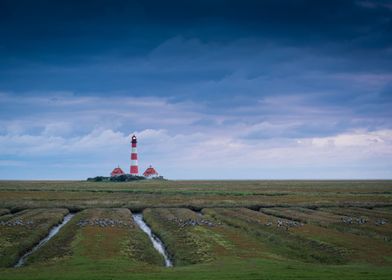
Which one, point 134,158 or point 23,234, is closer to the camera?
point 23,234

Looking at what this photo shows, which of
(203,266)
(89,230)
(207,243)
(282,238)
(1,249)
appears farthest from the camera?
(89,230)

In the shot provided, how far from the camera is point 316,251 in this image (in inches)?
1358

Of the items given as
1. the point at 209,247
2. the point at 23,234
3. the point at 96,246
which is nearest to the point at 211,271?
the point at 209,247

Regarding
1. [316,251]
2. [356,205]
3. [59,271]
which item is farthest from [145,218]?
[356,205]

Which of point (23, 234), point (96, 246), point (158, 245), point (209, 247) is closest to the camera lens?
point (209, 247)

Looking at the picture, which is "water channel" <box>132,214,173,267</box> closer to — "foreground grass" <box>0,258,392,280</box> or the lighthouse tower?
"foreground grass" <box>0,258,392,280</box>

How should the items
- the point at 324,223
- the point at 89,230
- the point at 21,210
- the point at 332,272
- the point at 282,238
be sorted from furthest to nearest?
the point at 21,210
the point at 324,223
the point at 89,230
the point at 282,238
the point at 332,272

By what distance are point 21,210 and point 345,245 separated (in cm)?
5255

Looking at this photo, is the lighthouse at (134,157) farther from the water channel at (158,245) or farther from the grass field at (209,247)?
the water channel at (158,245)

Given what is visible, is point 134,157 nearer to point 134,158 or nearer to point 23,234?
point 134,158

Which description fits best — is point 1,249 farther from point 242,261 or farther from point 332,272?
point 332,272

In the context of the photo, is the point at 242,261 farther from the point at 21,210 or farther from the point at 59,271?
the point at 21,210

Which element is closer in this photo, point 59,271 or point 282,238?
point 59,271

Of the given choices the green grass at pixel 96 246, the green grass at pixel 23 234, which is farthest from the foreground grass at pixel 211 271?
the green grass at pixel 23 234
